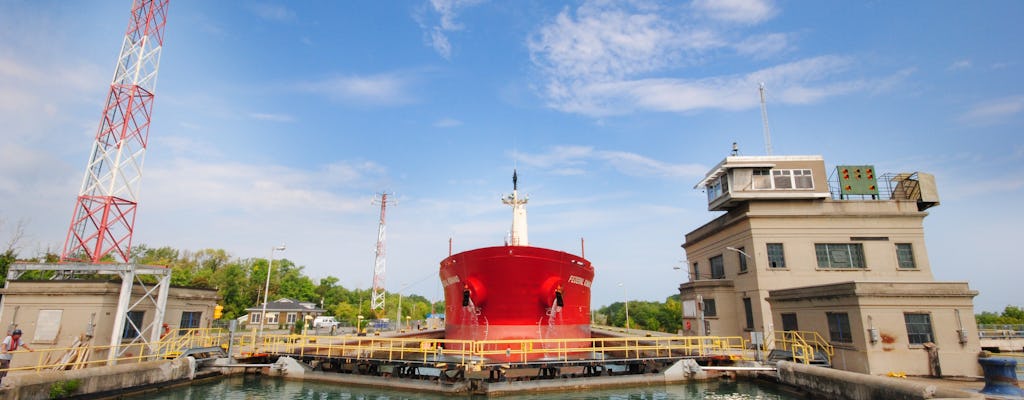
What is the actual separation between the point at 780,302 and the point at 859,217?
856cm

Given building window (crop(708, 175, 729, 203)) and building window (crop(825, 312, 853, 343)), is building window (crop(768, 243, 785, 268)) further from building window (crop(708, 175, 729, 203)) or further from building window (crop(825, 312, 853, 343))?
building window (crop(825, 312, 853, 343))

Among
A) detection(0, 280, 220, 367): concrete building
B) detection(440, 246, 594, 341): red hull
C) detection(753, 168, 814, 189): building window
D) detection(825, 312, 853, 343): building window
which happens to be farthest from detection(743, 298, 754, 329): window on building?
detection(0, 280, 220, 367): concrete building

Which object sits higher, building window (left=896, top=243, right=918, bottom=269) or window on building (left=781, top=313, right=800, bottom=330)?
building window (left=896, top=243, right=918, bottom=269)

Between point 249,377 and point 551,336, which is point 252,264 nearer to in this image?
point 249,377

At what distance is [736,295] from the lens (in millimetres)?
30172

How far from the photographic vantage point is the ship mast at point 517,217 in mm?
34312

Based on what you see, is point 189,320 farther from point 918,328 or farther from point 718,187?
point 918,328

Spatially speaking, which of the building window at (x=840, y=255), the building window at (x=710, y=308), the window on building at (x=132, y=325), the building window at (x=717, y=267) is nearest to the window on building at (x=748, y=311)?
the building window at (x=710, y=308)

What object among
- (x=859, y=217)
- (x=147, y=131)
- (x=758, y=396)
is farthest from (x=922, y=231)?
(x=147, y=131)

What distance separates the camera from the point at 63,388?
1580 cm

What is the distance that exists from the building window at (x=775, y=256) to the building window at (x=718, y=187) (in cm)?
435

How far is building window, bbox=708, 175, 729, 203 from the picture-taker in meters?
30.7

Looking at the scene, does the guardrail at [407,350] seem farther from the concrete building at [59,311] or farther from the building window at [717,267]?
the building window at [717,267]

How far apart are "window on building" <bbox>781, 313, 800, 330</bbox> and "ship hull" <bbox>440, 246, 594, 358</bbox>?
11.2m
